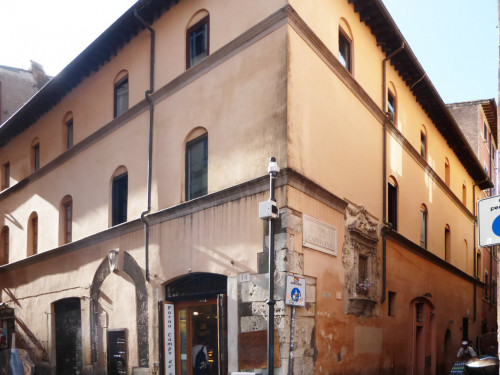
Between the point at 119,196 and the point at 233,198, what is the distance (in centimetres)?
535

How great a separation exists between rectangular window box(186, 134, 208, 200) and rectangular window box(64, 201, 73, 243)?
20.4ft

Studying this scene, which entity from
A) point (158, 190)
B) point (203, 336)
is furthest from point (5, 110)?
point (203, 336)

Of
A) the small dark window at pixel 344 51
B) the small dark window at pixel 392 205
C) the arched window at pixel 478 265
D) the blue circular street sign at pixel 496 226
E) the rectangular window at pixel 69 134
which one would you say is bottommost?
the arched window at pixel 478 265

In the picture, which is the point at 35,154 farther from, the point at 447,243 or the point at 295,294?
the point at 447,243

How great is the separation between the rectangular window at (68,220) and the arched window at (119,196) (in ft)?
8.91

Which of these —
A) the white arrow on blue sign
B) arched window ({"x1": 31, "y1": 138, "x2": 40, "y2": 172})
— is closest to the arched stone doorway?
the white arrow on blue sign

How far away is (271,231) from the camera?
1168 cm

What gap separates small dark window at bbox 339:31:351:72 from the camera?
15.3m

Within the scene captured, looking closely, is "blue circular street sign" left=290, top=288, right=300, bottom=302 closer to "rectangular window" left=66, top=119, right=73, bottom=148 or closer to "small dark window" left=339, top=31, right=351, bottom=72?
"small dark window" left=339, top=31, right=351, bottom=72

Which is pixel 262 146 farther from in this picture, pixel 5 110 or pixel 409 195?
pixel 5 110

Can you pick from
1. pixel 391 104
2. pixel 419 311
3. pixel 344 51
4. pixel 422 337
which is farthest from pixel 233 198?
pixel 422 337

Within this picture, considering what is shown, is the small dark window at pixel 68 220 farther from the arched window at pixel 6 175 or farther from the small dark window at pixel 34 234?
the arched window at pixel 6 175

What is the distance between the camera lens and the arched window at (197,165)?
14.1 meters

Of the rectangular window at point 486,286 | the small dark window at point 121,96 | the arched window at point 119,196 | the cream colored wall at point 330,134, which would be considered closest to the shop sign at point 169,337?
the arched window at point 119,196
